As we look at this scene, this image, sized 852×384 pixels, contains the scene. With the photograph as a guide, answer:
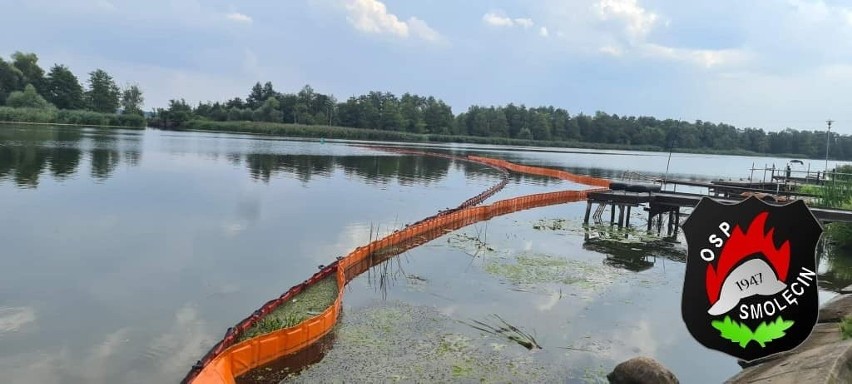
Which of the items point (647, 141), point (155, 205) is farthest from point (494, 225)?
point (647, 141)

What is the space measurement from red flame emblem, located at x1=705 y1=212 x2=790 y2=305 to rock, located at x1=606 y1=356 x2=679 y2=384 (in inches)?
97.3

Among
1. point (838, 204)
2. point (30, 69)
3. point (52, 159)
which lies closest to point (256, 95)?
point (30, 69)

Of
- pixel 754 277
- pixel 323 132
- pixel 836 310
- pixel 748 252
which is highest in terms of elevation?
pixel 323 132

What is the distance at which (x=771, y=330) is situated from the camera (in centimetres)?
1009

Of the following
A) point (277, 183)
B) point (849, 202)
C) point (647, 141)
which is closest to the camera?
point (849, 202)

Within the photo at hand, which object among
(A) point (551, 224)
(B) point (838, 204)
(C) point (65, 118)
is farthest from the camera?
(C) point (65, 118)

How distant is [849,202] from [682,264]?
12450 mm

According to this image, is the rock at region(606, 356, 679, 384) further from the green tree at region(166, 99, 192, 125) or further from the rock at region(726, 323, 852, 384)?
the green tree at region(166, 99, 192, 125)

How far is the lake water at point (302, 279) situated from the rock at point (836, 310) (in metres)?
2.60

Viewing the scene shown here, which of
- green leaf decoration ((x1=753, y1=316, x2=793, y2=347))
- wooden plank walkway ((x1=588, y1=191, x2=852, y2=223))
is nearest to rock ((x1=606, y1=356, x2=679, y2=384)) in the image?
green leaf decoration ((x1=753, y1=316, x2=793, y2=347))

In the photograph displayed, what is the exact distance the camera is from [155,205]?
30.8m

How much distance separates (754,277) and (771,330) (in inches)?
39.9

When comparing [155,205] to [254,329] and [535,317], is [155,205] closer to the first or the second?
[254,329]

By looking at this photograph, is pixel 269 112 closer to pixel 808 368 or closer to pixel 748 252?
pixel 748 252
